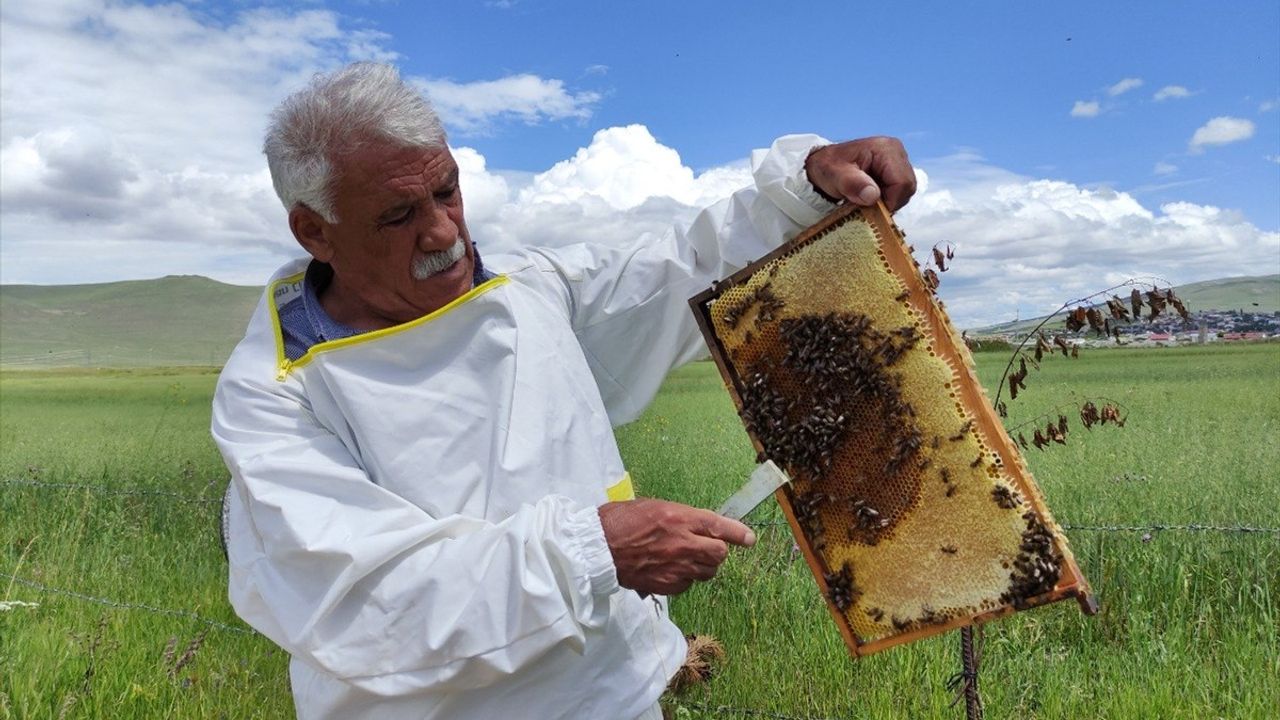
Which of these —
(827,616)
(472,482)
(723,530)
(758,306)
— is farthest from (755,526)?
(723,530)

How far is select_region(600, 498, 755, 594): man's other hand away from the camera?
2305mm

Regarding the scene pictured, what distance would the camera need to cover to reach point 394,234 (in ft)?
9.68

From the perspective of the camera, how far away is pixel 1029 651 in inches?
185

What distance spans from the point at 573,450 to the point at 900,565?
1.06 metres

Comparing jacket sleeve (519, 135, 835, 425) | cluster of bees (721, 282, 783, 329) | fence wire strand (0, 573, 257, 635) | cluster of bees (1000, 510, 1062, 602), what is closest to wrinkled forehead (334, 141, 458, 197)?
jacket sleeve (519, 135, 835, 425)

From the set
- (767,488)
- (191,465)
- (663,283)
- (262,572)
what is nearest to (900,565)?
(767,488)

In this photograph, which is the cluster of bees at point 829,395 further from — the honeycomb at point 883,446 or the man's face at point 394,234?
the man's face at point 394,234

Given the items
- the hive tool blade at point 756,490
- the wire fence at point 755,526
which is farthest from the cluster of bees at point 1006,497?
the wire fence at point 755,526

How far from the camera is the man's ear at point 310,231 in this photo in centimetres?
307

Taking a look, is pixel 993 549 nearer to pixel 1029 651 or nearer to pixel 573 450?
pixel 573 450

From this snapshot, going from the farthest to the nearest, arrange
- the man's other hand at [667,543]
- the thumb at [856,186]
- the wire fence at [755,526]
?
the wire fence at [755,526] < the thumb at [856,186] < the man's other hand at [667,543]

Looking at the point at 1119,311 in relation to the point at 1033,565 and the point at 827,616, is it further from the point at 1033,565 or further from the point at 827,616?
the point at 827,616

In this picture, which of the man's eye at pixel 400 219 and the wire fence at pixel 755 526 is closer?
the man's eye at pixel 400 219

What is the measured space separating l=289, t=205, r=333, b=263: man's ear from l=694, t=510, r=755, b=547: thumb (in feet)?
5.29
